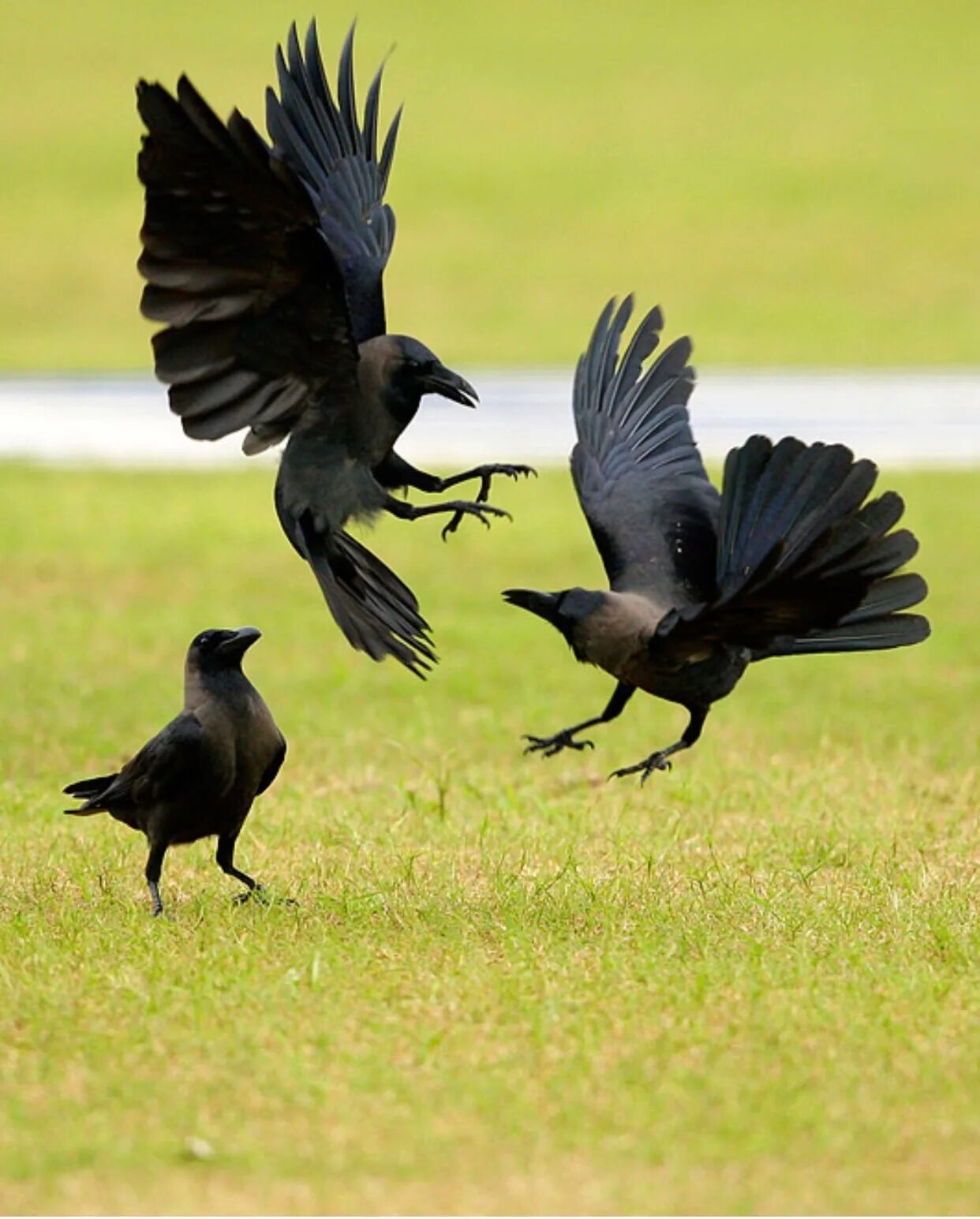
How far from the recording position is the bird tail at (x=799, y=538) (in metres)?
5.30

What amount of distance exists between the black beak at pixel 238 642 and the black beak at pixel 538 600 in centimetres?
Result: 73

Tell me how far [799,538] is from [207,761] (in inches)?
63.0

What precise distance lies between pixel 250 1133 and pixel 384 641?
5.98 feet

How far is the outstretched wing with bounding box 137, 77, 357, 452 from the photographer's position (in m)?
5.27

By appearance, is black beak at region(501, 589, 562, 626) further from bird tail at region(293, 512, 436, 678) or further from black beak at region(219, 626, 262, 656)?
black beak at region(219, 626, 262, 656)

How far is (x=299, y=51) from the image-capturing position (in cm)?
611

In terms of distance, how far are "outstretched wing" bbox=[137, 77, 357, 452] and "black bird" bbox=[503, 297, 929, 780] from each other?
2.66 ft

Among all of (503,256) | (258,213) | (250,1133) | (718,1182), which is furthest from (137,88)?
(503,256)

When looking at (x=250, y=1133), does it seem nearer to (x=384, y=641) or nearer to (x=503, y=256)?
(x=384, y=641)

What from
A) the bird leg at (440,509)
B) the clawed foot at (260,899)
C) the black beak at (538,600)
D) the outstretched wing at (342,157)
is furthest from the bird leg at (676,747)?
the outstretched wing at (342,157)

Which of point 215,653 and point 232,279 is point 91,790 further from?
point 232,279

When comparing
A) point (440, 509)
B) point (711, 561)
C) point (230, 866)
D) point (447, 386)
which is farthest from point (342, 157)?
point (230, 866)

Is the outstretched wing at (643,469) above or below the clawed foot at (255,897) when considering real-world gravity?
above

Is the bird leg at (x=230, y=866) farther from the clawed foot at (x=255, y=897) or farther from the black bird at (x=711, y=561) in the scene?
the black bird at (x=711, y=561)
